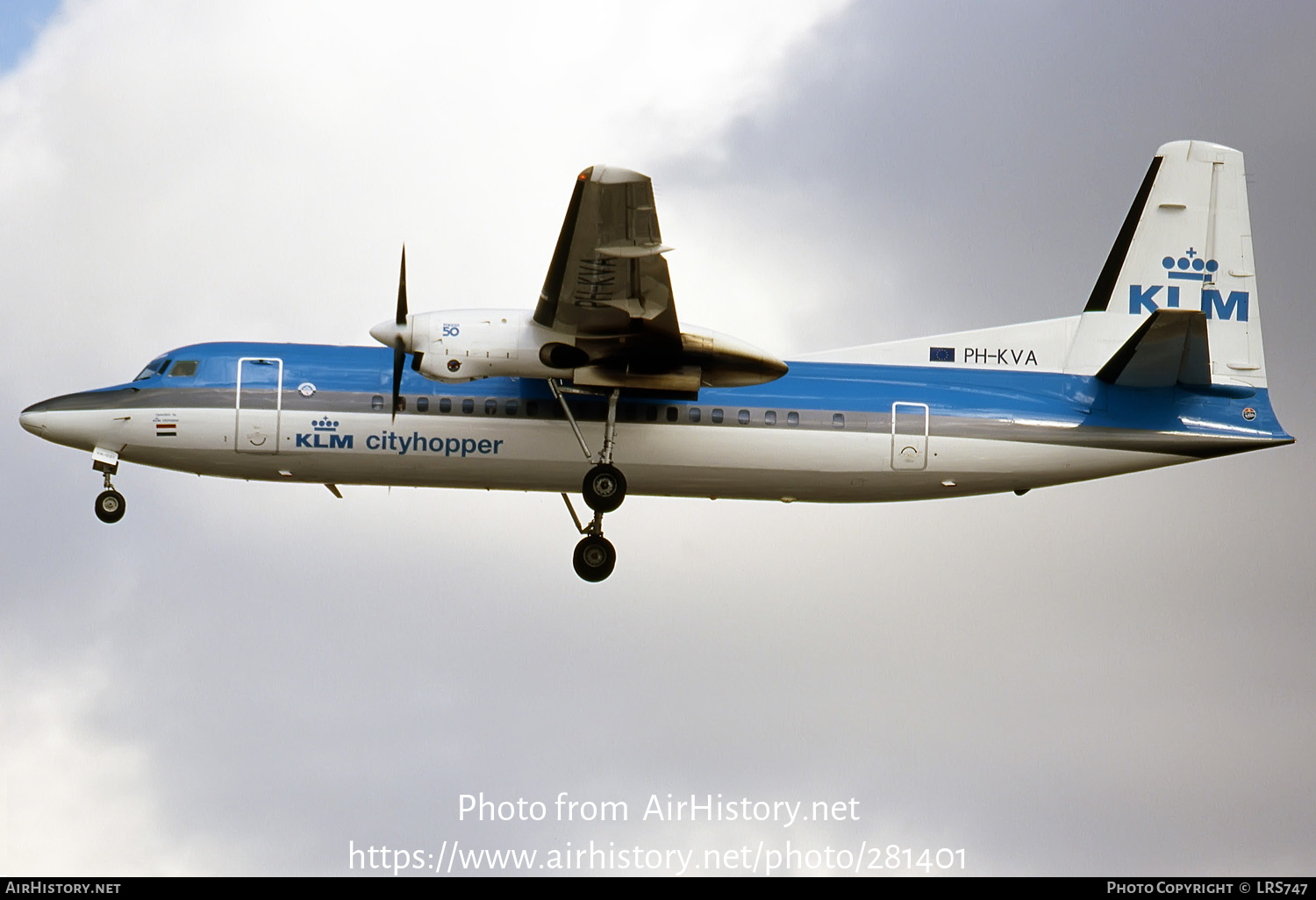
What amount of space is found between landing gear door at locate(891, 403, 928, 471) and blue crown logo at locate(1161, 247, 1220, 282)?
512cm

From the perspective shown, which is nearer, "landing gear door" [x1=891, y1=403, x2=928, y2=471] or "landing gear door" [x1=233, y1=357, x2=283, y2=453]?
"landing gear door" [x1=233, y1=357, x2=283, y2=453]

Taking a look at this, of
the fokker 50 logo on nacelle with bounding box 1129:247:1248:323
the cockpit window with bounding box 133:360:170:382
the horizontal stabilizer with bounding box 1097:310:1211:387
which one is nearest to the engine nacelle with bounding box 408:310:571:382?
the cockpit window with bounding box 133:360:170:382

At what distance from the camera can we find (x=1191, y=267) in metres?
24.2

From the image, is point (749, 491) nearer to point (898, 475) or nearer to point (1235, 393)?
point (898, 475)

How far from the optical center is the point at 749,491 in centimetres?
2209

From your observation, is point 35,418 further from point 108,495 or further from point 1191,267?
point 1191,267

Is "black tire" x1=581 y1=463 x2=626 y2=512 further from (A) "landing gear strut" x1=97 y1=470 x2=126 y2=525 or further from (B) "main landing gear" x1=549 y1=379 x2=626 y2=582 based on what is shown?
(A) "landing gear strut" x1=97 y1=470 x2=126 y2=525

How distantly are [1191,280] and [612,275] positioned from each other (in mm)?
9556

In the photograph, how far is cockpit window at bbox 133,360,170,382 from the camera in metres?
22.1

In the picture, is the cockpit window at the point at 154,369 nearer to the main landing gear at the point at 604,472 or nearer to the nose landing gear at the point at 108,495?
the nose landing gear at the point at 108,495
